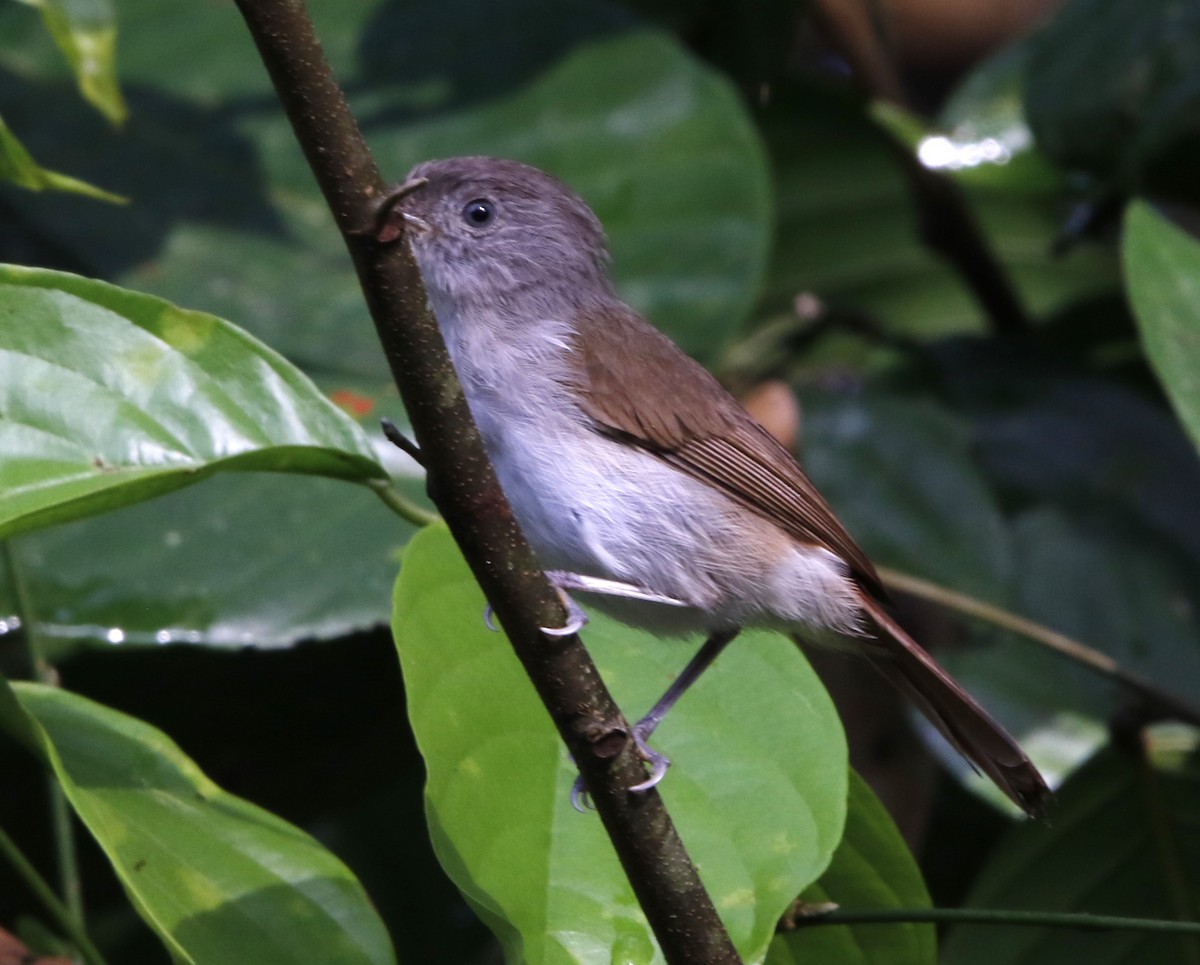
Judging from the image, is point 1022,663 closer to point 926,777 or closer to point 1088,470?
point 926,777

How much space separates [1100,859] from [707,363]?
160 cm

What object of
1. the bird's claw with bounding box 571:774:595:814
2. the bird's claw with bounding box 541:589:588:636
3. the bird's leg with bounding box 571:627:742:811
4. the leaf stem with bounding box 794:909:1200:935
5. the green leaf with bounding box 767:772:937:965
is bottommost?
the green leaf with bounding box 767:772:937:965

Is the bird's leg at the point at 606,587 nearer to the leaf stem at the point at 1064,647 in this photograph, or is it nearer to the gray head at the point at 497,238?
the leaf stem at the point at 1064,647

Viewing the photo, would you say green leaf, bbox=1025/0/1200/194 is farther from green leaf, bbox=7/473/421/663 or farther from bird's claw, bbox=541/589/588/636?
bird's claw, bbox=541/589/588/636

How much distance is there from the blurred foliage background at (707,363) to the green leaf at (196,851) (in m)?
0.74

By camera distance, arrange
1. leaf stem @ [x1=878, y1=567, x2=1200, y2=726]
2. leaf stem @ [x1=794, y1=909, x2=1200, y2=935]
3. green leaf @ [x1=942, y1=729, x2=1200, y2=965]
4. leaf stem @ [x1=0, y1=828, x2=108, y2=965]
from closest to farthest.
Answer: leaf stem @ [x1=794, y1=909, x2=1200, y2=935]
leaf stem @ [x1=0, y1=828, x2=108, y2=965]
leaf stem @ [x1=878, y1=567, x2=1200, y2=726]
green leaf @ [x1=942, y1=729, x2=1200, y2=965]

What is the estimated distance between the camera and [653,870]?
5.83 feet

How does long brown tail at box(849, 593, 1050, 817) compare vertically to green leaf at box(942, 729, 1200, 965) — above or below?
above

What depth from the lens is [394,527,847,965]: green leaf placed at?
6.20 feet

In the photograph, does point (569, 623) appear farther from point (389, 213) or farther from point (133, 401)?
point (133, 401)

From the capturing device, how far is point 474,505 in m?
Answer: 1.60

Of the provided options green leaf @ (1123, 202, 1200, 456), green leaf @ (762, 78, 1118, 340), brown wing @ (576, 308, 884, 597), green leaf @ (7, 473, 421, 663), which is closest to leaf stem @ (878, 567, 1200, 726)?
brown wing @ (576, 308, 884, 597)

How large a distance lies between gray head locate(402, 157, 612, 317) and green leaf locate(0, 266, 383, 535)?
3.13ft

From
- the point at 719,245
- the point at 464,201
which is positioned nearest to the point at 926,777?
the point at 719,245
